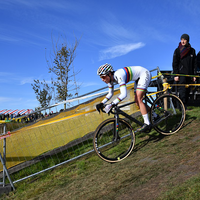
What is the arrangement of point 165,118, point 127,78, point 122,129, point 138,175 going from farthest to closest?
point 165,118
point 122,129
point 127,78
point 138,175

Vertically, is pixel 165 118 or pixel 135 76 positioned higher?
pixel 135 76

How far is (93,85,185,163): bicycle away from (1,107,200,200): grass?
0.20 metres

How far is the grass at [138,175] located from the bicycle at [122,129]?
201 mm

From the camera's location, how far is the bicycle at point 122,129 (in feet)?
15.4

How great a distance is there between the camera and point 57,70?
17.4m

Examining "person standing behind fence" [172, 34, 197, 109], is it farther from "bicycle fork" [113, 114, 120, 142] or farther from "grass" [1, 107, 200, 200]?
"bicycle fork" [113, 114, 120, 142]

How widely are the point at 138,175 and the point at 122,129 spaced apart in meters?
1.36

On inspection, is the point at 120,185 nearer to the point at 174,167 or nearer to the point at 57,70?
the point at 174,167

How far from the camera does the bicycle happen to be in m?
4.68

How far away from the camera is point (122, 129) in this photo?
4.81 metres

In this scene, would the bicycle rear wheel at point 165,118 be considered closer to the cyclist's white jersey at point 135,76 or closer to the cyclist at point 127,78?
the cyclist at point 127,78

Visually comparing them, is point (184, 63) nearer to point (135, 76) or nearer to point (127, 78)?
point (135, 76)

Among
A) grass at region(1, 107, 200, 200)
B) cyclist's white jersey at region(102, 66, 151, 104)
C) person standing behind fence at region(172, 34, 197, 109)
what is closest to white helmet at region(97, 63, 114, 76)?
cyclist's white jersey at region(102, 66, 151, 104)

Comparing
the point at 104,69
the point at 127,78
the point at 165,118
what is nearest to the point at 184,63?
the point at 165,118
